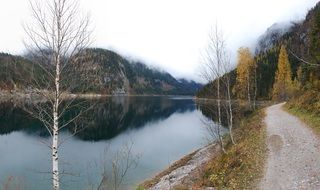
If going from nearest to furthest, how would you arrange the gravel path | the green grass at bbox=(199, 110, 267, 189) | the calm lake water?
the gravel path → the green grass at bbox=(199, 110, 267, 189) → the calm lake water

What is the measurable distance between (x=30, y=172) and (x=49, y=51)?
3041 cm

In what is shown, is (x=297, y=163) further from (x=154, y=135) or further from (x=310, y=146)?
(x=154, y=135)

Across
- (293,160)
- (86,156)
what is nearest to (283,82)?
(86,156)

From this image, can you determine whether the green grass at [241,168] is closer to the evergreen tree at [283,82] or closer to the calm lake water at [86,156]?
the calm lake water at [86,156]

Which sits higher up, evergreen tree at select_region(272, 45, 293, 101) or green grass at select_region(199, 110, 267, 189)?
evergreen tree at select_region(272, 45, 293, 101)

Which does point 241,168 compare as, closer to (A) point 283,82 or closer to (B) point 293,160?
(B) point 293,160

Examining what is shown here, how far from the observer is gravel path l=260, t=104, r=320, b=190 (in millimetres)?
17250

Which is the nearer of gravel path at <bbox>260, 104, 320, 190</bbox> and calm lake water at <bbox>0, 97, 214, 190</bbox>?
gravel path at <bbox>260, 104, 320, 190</bbox>

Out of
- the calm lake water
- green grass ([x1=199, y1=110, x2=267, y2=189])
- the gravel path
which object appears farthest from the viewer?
the calm lake water

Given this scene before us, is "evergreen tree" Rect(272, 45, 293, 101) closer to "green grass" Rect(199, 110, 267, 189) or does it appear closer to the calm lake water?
the calm lake water

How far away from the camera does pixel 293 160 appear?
2108cm

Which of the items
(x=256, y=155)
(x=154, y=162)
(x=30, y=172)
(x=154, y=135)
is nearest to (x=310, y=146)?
(x=256, y=155)

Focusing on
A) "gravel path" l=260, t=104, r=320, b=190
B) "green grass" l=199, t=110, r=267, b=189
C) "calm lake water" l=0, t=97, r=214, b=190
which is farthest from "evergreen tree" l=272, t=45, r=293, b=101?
"green grass" l=199, t=110, r=267, b=189

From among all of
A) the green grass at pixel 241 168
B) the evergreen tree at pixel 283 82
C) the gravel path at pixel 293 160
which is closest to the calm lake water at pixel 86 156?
the green grass at pixel 241 168
